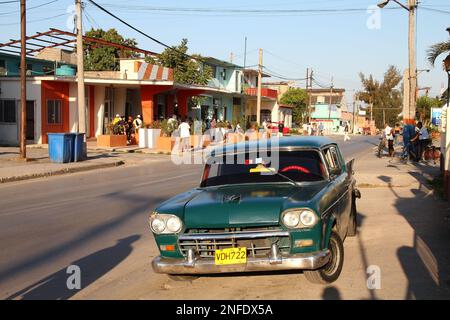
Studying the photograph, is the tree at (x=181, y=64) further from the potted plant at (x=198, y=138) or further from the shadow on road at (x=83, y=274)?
the shadow on road at (x=83, y=274)

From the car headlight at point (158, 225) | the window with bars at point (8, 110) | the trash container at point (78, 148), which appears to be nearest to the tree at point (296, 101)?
the window with bars at point (8, 110)

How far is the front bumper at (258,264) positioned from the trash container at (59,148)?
1714cm

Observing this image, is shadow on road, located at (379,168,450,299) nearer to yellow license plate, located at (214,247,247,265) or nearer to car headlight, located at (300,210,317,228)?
Result: car headlight, located at (300,210,317,228)

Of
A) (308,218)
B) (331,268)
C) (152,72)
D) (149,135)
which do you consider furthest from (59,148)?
(308,218)

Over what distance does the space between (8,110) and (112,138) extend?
6.09 metres

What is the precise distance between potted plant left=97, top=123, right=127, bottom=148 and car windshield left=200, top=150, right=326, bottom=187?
24070mm

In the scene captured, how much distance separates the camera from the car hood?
17.3 feet

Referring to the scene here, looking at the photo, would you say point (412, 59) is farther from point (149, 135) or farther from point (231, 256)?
point (231, 256)

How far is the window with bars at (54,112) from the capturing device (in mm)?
30977

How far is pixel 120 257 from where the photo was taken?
7406mm

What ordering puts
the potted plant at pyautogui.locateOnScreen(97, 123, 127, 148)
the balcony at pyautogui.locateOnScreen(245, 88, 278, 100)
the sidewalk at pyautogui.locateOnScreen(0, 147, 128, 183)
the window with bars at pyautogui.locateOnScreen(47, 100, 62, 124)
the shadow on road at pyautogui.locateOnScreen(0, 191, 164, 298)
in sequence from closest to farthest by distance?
the shadow on road at pyautogui.locateOnScreen(0, 191, 164, 298)
the sidewalk at pyautogui.locateOnScreen(0, 147, 128, 183)
the potted plant at pyautogui.locateOnScreen(97, 123, 127, 148)
the window with bars at pyautogui.locateOnScreen(47, 100, 62, 124)
the balcony at pyautogui.locateOnScreen(245, 88, 278, 100)

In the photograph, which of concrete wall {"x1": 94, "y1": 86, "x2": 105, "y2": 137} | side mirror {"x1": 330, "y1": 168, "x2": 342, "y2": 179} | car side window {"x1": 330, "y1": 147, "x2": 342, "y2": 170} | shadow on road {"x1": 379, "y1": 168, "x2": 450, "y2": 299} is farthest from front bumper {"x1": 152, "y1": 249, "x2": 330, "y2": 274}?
concrete wall {"x1": 94, "y1": 86, "x2": 105, "y2": 137}
